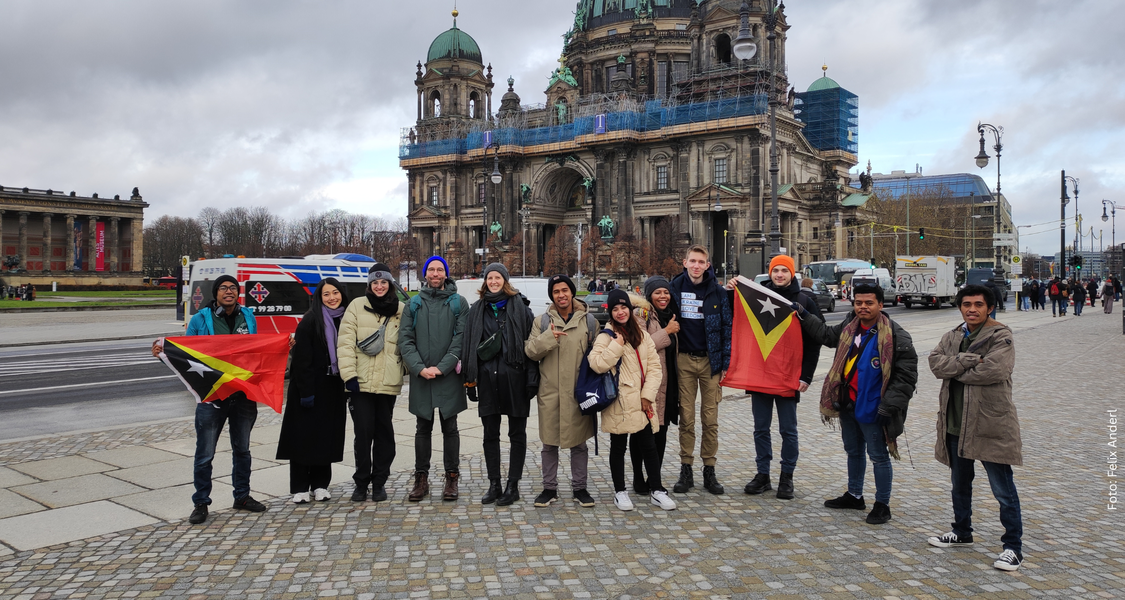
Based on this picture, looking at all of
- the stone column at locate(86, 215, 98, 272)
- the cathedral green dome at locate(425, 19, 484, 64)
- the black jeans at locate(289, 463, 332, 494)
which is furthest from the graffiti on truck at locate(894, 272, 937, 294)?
the stone column at locate(86, 215, 98, 272)

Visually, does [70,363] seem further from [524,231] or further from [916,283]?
[524,231]

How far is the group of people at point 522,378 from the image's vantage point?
6664mm

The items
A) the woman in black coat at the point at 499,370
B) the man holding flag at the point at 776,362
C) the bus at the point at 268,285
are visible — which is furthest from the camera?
the bus at the point at 268,285

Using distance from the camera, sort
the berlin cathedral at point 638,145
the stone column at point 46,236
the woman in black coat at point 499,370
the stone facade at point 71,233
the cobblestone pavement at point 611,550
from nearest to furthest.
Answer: the cobblestone pavement at point 611,550 → the woman in black coat at point 499,370 → the berlin cathedral at point 638,145 → the stone facade at point 71,233 → the stone column at point 46,236

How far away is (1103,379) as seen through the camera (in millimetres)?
14547

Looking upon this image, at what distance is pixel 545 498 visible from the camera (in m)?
6.90

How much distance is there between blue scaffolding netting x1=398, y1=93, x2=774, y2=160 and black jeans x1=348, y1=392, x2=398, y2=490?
66500 mm

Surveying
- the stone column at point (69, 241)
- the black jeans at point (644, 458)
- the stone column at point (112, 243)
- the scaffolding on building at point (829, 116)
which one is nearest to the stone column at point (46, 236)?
the stone column at point (69, 241)

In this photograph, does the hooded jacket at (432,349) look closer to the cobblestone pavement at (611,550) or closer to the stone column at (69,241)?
the cobblestone pavement at (611,550)

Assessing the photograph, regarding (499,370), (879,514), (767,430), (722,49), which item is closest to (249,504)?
(499,370)

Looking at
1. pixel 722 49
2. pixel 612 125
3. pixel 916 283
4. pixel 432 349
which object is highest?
pixel 722 49

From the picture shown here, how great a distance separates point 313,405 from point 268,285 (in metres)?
13.4

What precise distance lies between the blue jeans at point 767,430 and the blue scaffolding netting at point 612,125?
219ft

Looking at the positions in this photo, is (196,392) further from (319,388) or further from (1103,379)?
Answer: (1103,379)
